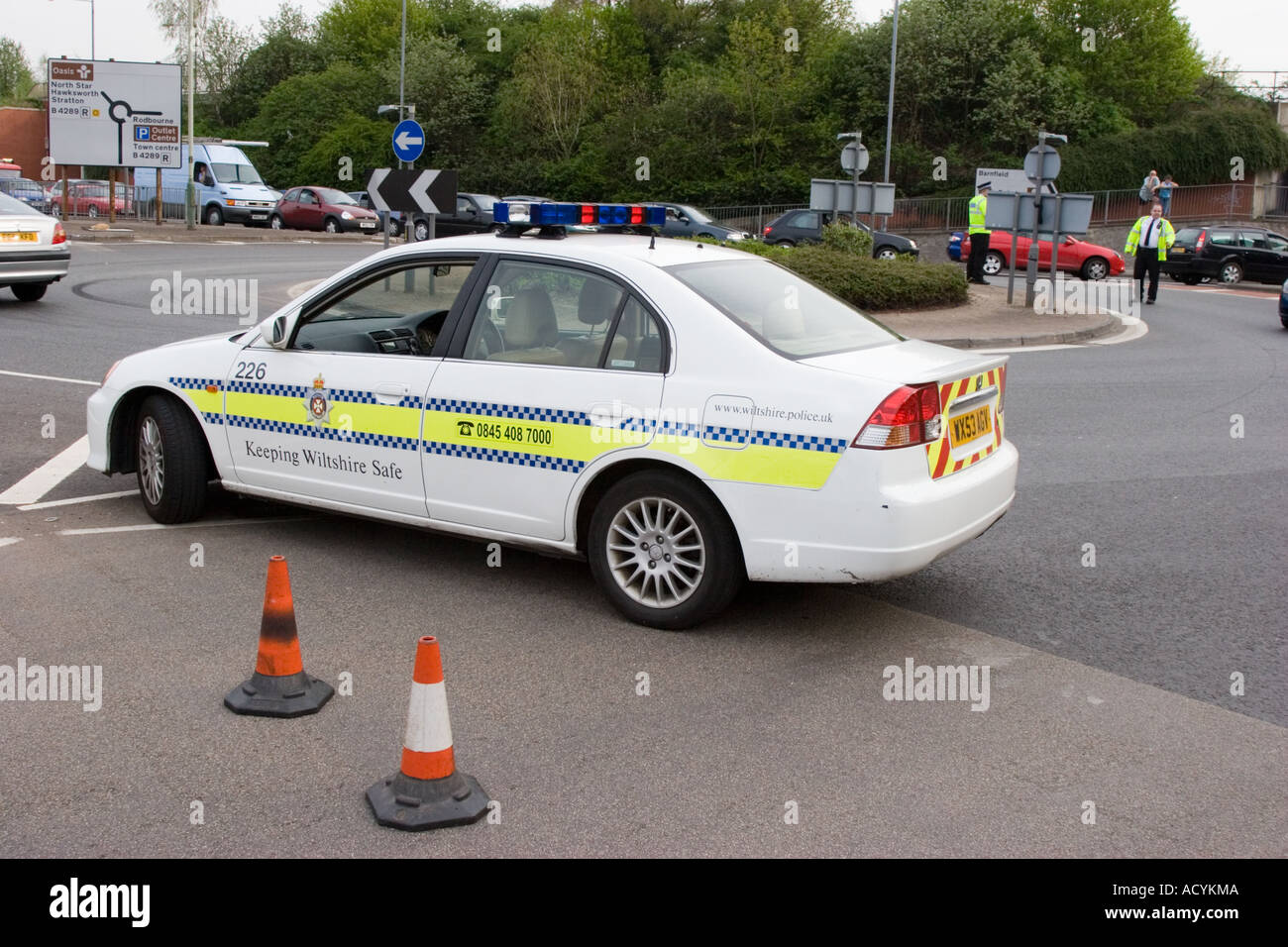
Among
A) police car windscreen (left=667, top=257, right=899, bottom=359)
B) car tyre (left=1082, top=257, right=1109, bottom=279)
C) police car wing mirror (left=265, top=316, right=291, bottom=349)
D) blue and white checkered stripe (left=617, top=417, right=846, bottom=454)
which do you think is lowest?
blue and white checkered stripe (left=617, top=417, right=846, bottom=454)

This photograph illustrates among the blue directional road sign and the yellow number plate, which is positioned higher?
the blue directional road sign

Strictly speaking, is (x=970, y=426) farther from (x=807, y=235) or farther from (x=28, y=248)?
(x=807, y=235)

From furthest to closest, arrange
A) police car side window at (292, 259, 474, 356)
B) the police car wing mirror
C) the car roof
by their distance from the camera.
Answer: the police car wing mirror, police car side window at (292, 259, 474, 356), the car roof

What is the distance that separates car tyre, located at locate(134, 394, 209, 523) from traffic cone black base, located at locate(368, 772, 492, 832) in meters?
3.43

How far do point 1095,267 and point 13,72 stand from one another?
11354 cm

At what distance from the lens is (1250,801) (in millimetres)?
4180

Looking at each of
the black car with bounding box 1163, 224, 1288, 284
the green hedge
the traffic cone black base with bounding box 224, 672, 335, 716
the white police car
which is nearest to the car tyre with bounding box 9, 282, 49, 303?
the green hedge

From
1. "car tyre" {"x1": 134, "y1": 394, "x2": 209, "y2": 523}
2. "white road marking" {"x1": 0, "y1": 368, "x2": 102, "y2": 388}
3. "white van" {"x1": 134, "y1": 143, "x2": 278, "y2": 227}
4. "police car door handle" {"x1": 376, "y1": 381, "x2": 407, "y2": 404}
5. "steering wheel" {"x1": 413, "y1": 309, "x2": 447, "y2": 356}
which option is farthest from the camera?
"white van" {"x1": 134, "y1": 143, "x2": 278, "y2": 227}

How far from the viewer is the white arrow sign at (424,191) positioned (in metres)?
14.1

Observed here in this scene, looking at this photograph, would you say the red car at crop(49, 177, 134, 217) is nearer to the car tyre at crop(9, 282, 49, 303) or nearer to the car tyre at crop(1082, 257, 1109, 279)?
the car tyre at crop(9, 282, 49, 303)

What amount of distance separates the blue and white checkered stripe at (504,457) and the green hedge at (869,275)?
13285 mm

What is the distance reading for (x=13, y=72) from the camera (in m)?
119

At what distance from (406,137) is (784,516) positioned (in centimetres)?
1399

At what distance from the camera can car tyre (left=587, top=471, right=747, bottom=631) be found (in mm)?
5434
